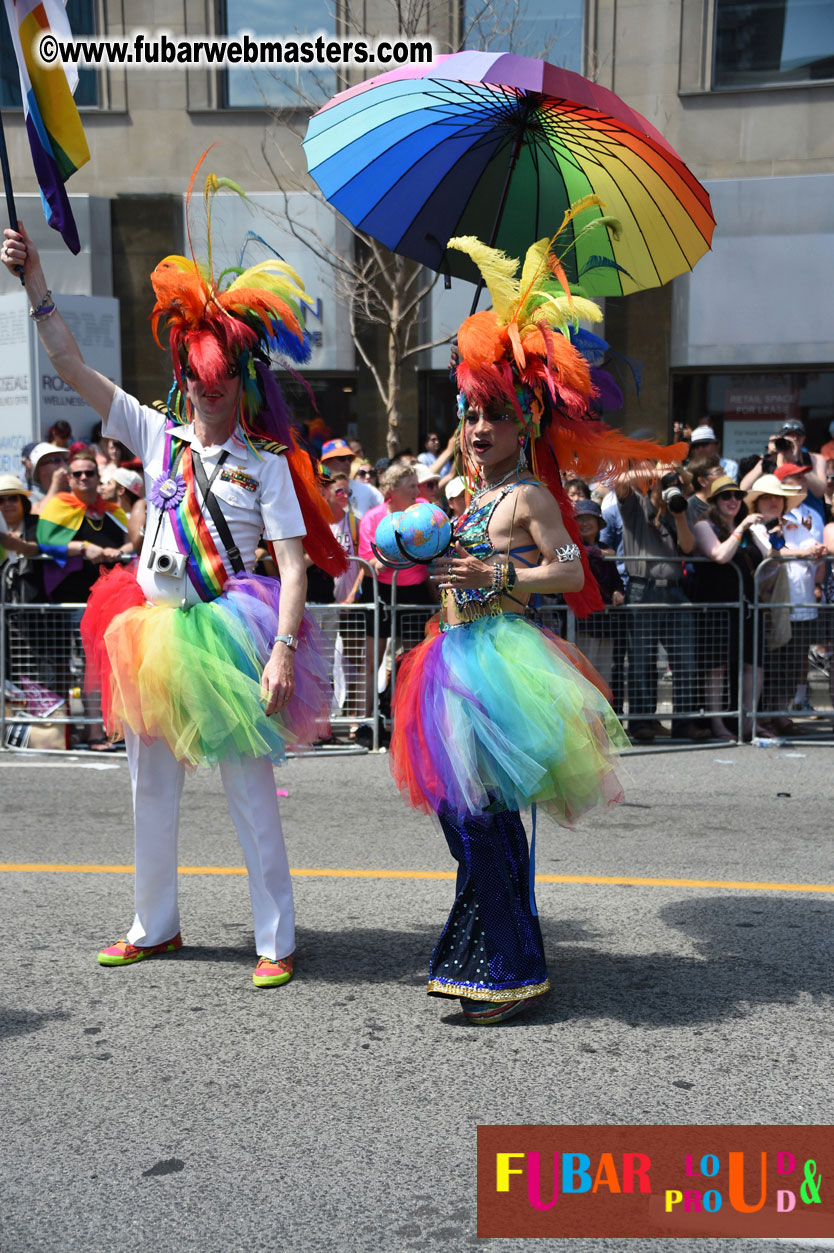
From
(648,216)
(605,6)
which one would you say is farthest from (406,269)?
(648,216)

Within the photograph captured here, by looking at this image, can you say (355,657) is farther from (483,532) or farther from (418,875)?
(483,532)

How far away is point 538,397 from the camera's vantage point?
13.5ft

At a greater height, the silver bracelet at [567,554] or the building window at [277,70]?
the building window at [277,70]

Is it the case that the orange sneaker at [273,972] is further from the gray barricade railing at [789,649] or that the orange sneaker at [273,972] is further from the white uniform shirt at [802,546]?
the white uniform shirt at [802,546]

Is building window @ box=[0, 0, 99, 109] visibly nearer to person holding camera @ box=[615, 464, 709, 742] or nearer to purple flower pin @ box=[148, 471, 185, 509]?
person holding camera @ box=[615, 464, 709, 742]

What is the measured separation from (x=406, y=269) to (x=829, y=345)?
608 centimetres

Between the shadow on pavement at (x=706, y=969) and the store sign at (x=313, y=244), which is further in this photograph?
the store sign at (x=313, y=244)

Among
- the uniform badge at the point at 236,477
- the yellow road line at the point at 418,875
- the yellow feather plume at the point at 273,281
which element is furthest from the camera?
the yellow road line at the point at 418,875

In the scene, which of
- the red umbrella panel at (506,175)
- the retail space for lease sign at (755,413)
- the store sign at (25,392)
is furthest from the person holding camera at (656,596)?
the retail space for lease sign at (755,413)

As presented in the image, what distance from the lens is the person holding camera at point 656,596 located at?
9297mm

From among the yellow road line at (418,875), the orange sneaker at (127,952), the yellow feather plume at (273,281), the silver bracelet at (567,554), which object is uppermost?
the yellow feather plume at (273,281)

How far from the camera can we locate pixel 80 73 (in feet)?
59.7

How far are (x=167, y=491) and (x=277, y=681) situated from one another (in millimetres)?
791

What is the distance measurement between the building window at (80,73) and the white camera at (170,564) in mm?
15886
